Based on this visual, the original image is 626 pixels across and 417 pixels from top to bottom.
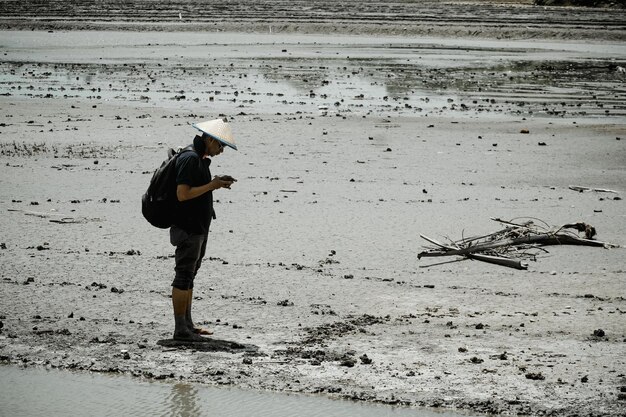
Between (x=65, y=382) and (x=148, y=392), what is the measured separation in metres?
0.62

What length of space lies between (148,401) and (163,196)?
1.47 meters

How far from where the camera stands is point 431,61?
3500 cm

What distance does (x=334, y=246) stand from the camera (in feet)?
34.9

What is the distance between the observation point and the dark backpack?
725cm

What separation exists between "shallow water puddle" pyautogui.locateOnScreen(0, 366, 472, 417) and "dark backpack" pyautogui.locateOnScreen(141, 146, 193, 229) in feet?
3.81

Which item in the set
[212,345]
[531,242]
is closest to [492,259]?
[531,242]

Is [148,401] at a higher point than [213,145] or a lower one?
lower

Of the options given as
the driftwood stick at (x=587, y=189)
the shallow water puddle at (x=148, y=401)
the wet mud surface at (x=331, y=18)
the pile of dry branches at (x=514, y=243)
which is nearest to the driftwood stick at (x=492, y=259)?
the pile of dry branches at (x=514, y=243)

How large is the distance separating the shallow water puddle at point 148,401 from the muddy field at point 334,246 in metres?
0.13

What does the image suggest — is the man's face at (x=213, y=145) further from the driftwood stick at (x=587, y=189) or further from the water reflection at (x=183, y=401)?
the driftwood stick at (x=587, y=189)

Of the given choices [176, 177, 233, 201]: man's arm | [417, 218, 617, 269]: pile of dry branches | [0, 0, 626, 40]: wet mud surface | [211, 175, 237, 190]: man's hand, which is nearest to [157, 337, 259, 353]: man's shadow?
[176, 177, 233, 201]: man's arm

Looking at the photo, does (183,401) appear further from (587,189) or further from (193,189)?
(587,189)

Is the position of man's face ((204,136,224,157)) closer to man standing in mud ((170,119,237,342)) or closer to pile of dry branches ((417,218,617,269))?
man standing in mud ((170,119,237,342))

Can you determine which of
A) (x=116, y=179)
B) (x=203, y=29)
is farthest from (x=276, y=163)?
(x=203, y=29)
